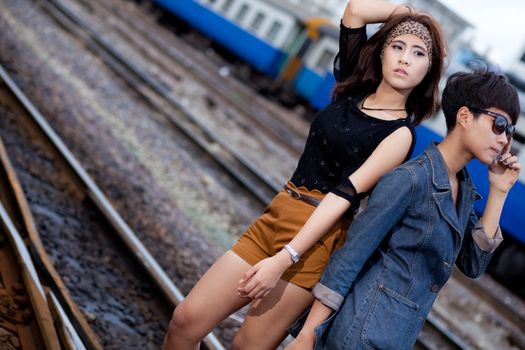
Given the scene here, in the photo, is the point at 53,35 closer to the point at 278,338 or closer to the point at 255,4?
the point at 255,4

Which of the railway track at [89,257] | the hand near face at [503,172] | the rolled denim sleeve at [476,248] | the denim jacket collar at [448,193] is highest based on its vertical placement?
the hand near face at [503,172]

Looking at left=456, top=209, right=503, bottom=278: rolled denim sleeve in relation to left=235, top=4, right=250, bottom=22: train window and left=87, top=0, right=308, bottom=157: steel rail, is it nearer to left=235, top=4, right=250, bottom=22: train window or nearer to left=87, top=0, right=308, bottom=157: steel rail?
left=87, top=0, right=308, bottom=157: steel rail

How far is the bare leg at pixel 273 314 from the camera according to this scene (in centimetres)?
238

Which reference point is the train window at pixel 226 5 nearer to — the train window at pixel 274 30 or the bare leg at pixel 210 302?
the train window at pixel 274 30

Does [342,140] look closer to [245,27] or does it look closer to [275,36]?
[275,36]

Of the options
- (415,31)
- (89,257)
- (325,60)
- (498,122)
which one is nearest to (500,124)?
(498,122)

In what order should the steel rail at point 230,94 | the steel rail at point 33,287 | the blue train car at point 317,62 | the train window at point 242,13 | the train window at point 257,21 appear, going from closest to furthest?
the steel rail at point 33,287
the steel rail at point 230,94
the blue train car at point 317,62
the train window at point 257,21
the train window at point 242,13

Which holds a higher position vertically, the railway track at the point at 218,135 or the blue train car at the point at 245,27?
the blue train car at the point at 245,27

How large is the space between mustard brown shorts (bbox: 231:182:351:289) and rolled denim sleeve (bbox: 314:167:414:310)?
19cm

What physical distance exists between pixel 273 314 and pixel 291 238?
321 mm

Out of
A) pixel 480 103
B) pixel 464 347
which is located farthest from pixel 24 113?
pixel 480 103

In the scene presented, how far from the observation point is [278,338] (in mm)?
2432

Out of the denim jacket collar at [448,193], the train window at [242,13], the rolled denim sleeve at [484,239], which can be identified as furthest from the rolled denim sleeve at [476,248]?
the train window at [242,13]

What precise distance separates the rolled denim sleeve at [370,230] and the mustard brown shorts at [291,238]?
0.64 ft
